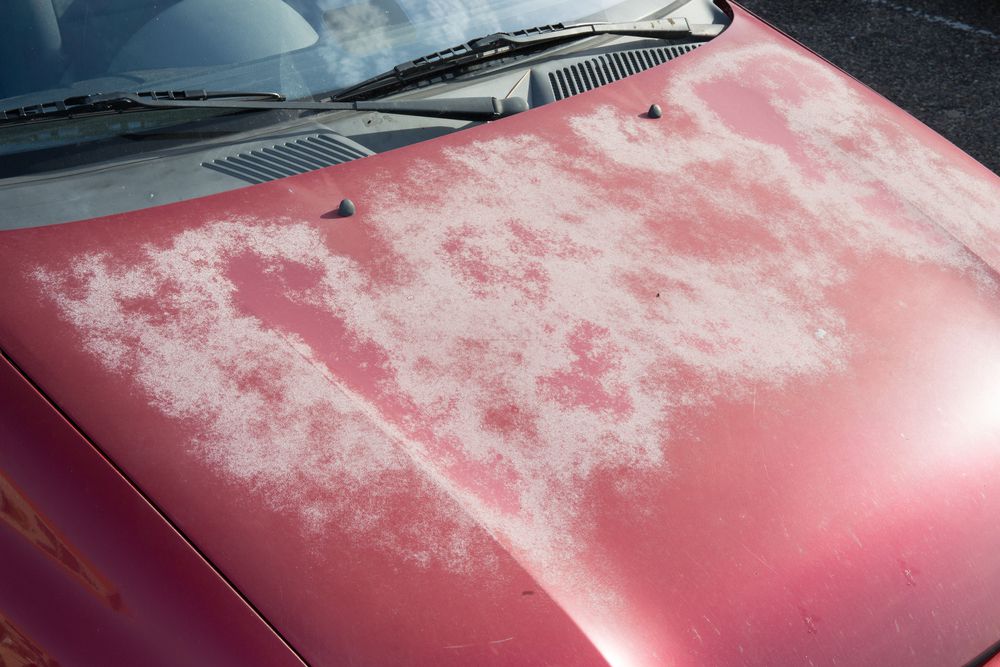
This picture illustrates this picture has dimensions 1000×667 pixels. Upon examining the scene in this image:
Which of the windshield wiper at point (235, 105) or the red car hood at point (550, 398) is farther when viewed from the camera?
the windshield wiper at point (235, 105)

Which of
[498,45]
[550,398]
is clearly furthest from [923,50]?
[550,398]

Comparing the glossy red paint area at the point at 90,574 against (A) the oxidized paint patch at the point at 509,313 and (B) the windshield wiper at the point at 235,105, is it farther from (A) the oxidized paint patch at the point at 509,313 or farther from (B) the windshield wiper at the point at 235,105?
(B) the windshield wiper at the point at 235,105

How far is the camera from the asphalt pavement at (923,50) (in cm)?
502

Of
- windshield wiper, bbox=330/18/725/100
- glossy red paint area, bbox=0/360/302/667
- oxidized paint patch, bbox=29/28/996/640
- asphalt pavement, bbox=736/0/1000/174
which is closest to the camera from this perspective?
glossy red paint area, bbox=0/360/302/667

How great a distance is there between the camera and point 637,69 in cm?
237

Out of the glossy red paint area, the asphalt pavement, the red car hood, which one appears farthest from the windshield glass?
the asphalt pavement

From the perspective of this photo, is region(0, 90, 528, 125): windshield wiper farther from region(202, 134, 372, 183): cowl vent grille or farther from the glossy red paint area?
the glossy red paint area

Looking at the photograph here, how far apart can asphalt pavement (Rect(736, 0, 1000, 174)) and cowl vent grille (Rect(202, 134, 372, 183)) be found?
149 inches

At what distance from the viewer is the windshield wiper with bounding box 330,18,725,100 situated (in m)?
2.05

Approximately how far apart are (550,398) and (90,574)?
695 mm

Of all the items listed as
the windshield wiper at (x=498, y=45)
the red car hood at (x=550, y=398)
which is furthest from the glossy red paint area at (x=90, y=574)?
the windshield wiper at (x=498, y=45)

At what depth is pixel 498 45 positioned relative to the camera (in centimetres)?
218

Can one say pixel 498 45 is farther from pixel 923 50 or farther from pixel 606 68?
pixel 923 50

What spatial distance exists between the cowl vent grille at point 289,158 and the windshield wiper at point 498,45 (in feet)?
0.45
